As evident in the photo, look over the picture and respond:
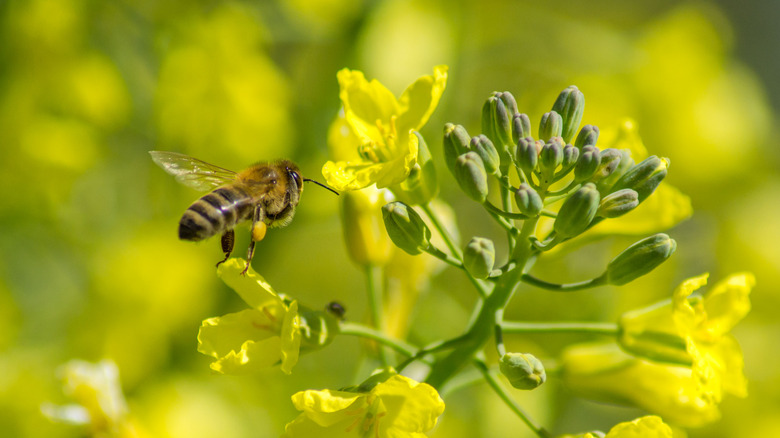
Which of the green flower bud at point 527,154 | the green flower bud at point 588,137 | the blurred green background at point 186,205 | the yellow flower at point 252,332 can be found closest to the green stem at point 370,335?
the yellow flower at point 252,332

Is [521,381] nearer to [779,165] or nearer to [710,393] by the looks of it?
[710,393]

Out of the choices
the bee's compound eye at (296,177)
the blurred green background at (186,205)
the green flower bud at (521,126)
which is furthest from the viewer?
the blurred green background at (186,205)

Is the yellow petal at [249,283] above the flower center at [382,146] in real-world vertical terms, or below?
below

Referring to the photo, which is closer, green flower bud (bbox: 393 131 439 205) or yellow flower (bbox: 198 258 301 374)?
yellow flower (bbox: 198 258 301 374)

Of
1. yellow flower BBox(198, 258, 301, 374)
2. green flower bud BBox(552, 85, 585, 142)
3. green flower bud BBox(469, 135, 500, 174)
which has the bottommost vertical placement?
yellow flower BBox(198, 258, 301, 374)

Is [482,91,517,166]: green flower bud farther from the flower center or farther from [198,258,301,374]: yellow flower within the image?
[198,258,301,374]: yellow flower

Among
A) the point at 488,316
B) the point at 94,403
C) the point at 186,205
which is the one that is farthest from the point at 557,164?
the point at 186,205

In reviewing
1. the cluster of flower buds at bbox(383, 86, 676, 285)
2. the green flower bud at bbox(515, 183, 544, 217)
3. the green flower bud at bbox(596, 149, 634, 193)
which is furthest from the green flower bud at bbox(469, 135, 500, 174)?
the green flower bud at bbox(596, 149, 634, 193)

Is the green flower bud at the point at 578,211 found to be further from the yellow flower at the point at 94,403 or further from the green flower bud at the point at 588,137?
the yellow flower at the point at 94,403
